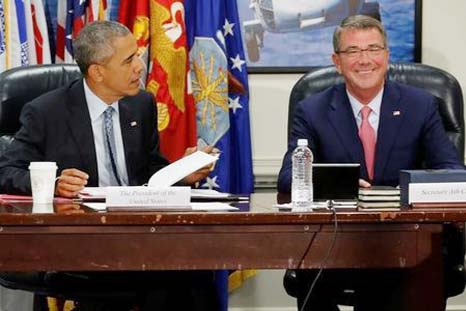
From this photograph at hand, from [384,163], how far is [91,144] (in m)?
1.08

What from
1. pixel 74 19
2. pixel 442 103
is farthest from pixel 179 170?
pixel 74 19

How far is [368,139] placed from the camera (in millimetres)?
3406

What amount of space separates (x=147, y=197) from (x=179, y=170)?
0.32 metres

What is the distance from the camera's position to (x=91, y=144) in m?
3.32

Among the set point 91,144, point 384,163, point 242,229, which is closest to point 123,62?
point 91,144

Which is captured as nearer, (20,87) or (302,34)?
(20,87)

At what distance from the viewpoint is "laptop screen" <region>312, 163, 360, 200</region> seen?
2.56 m

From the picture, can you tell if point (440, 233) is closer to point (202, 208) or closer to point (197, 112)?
point (202, 208)

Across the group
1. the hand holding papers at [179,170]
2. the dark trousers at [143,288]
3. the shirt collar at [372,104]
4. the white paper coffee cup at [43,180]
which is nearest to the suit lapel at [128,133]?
the dark trousers at [143,288]

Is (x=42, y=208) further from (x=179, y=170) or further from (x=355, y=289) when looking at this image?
(x=355, y=289)

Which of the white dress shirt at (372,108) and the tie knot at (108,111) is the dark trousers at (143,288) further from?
the white dress shirt at (372,108)

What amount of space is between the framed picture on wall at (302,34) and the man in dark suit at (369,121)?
909mm

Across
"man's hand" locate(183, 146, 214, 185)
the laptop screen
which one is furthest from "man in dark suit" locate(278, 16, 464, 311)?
the laptop screen

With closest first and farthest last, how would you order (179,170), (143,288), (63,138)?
(179,170), (143,288), (63,138)
